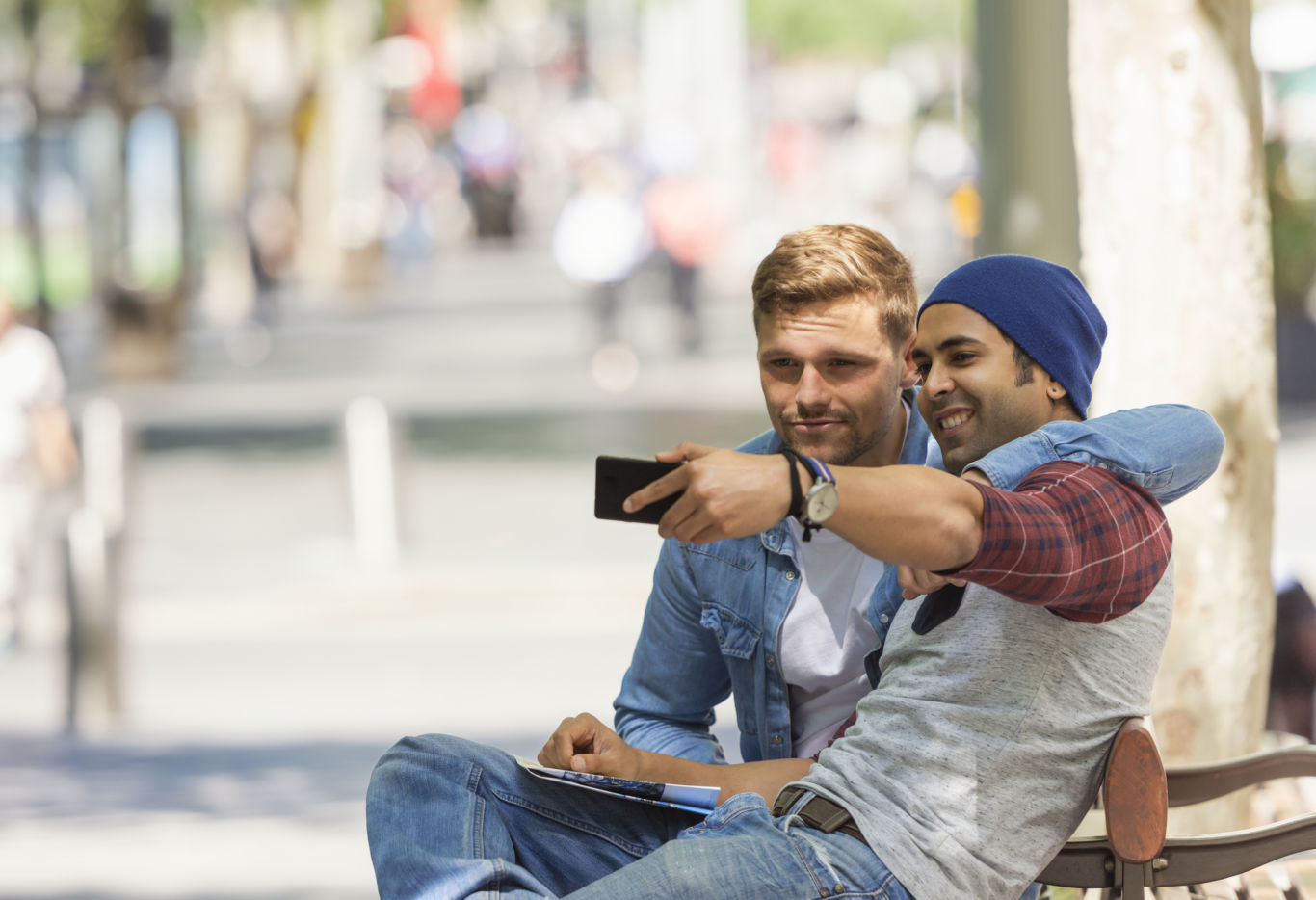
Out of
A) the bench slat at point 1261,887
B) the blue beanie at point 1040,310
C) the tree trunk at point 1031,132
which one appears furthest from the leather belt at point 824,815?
the tree trunk at point 1031,132

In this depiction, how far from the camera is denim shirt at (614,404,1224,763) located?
2955mm

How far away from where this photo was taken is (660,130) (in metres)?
20.7

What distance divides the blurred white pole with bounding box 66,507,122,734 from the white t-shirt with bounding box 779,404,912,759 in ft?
18.9

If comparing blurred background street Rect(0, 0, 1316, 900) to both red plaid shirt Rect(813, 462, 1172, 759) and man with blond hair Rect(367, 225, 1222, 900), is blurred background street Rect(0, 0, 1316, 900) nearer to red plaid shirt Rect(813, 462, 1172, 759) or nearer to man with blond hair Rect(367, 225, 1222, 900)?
man with blond hair Rect(367, 225, 1222, 900)

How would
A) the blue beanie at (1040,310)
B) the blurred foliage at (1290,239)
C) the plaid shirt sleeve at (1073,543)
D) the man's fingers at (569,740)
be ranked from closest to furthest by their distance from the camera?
the plaid shirt sleeve at (1073,543)
the blue beanie at (1040,310)
the man's fingers at (569,740)
the blurred foliage at (1290,239)

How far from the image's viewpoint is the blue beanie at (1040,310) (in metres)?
3.06

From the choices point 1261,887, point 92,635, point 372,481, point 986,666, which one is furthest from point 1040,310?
point 372,481

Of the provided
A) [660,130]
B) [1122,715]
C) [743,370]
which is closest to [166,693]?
[1122,715]

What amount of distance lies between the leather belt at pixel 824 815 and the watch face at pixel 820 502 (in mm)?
642

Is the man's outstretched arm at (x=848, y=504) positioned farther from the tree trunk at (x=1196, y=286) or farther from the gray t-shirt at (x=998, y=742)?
the tree trunk at (x=1196, y=286)

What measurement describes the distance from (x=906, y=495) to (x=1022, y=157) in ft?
8.39

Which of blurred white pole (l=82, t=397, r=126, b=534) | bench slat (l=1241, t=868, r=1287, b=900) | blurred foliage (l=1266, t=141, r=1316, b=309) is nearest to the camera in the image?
bench slat (l=1241, t=868, r=1287, b=900)

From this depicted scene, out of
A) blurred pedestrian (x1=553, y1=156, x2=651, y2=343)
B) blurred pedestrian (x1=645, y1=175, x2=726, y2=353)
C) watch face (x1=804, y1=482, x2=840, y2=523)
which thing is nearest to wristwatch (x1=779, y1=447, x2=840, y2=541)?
watch face (x1=804, y1=482, x2=840, y2=523)

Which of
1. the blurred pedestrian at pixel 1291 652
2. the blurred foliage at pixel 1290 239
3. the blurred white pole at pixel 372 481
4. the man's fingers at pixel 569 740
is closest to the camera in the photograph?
the man's fingers at pixel 569 740
